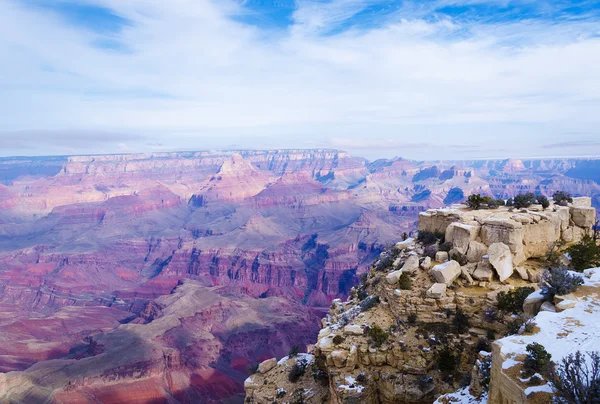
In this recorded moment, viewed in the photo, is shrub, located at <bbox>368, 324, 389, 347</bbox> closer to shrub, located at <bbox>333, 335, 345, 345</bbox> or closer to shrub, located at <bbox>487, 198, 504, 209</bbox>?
shrub, located at <bbox>333, 335, 345, 345</bbox>

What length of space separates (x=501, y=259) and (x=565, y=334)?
21.4 feet

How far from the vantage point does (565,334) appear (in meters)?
10.6

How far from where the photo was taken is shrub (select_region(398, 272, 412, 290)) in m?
17.3

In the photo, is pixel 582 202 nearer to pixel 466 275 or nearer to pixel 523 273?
pixel 523 273

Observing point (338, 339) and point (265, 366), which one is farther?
point (265, 366)

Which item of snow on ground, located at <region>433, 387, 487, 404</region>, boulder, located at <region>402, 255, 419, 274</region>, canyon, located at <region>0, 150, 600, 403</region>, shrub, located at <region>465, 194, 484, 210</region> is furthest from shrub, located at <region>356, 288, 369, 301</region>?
canyon, located at <region>0, 150, 600, 403</region>

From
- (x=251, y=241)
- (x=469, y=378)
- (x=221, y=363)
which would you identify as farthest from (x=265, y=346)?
(x=251, y=241)

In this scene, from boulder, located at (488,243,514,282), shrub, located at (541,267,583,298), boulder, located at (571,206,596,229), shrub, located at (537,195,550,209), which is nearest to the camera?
shrub, located at (541,267,583,298)

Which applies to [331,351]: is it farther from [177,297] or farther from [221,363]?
[177,297]

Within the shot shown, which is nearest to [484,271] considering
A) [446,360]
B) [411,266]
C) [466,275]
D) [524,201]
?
[466,275]

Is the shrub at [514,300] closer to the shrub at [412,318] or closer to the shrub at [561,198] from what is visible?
the shrub at [412,318]

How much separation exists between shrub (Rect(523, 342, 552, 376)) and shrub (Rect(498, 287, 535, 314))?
5493 millimetres

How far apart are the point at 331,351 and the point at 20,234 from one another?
734ft

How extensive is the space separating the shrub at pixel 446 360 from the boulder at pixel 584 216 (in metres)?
12.3
